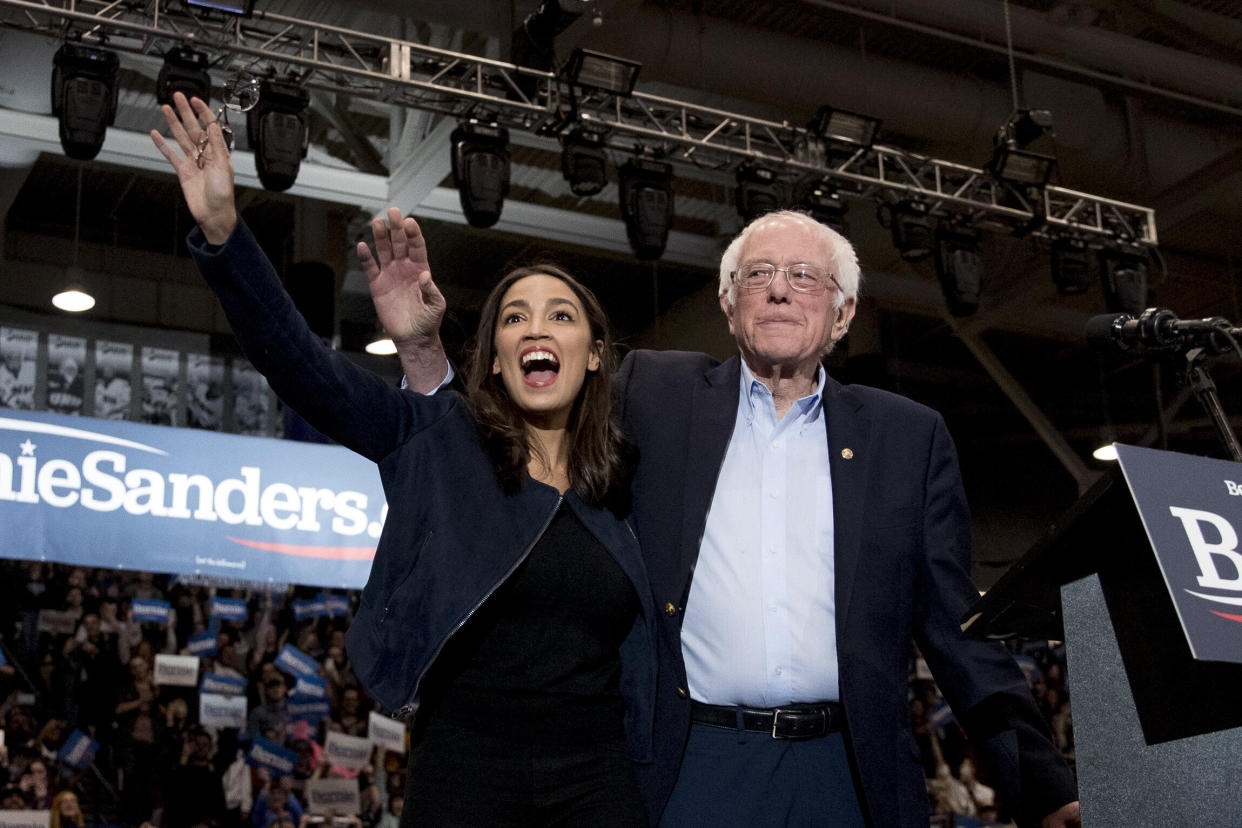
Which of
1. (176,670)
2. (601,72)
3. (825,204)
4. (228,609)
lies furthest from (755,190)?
(176,670)

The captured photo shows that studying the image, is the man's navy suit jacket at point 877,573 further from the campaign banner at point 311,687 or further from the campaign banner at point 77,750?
the campaign banner at point 311,687

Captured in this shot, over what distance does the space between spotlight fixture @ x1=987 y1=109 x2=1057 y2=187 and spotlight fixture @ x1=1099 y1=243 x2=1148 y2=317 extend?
0.77 metres

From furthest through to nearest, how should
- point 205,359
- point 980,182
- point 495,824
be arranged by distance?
point 205,359
point 980,182
point 495,824

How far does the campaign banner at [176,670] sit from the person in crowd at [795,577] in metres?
5.89

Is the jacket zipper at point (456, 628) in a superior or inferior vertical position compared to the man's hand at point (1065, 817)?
superior

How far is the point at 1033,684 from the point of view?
9977 millimetres

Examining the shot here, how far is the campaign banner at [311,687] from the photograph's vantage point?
7.73 meters

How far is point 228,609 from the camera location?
786 centimetres

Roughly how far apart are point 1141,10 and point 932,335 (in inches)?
150

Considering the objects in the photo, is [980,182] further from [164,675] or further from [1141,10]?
[164,675]

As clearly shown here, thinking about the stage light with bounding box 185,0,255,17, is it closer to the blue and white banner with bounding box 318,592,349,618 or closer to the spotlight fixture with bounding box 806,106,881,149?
the spotlight fixture with bounding box 806,106,881,149

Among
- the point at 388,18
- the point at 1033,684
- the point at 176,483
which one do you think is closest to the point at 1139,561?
the point at 176,483

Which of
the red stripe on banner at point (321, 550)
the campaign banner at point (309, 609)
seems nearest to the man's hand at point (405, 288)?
the red stripe on banner at point (321, 550)

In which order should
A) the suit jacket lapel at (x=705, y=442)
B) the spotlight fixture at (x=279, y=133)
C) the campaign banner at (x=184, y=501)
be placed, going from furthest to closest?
the campaign banner at (x=184, y=501)
the spotlight fixture at (x=279, y=133)
the suit jacket lapel at (x=705, y=442)
